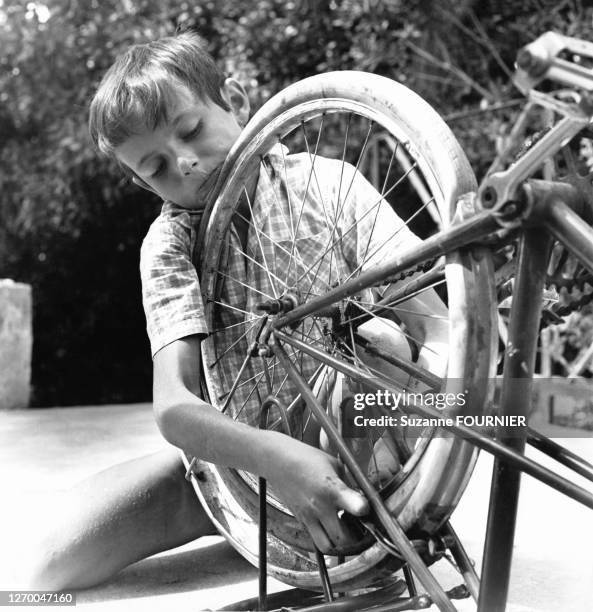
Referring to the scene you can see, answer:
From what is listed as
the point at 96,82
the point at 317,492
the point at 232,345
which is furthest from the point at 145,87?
the point at 96,82

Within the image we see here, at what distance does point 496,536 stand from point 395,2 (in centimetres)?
375

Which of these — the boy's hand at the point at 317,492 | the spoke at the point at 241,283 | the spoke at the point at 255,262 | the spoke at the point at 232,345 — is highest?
the spoke at the point at 255,262

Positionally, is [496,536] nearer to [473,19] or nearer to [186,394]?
[186,394]

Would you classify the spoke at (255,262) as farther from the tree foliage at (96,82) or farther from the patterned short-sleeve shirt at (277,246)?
the tree foliage at (96,82)

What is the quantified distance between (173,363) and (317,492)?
0.42 metres

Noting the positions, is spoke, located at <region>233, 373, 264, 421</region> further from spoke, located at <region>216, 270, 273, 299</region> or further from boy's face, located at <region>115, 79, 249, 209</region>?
boy's face, located at <region>115, 79, 249, 209</region>

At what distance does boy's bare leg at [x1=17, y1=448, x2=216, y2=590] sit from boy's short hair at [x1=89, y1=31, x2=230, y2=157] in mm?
673

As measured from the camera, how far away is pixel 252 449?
1187mm

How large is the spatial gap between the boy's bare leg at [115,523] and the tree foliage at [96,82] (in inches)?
97.6

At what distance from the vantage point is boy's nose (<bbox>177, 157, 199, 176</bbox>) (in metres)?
1.50

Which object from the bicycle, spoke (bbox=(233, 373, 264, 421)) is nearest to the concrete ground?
the bicycle

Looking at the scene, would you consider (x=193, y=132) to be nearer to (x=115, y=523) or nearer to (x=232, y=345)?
(x=232, y=345)

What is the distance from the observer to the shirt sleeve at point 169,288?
1438 millimetres

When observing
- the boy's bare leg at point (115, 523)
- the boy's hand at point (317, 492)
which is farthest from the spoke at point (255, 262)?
the boy's bare leg at point (115, 523)
